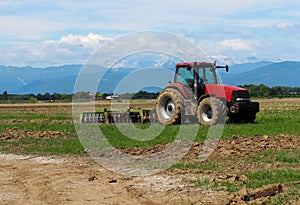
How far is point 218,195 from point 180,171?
2.89m

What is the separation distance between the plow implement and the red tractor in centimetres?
205

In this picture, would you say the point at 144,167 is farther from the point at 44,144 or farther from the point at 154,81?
the point at 154,81

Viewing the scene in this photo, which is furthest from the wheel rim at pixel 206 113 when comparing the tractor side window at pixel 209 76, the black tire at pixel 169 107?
the tractor side window at pixel 209 76

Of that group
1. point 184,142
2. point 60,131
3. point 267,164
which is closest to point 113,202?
point 267,164

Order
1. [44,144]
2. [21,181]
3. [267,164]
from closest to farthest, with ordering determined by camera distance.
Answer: [21,181]
[267,164]
[44,144]

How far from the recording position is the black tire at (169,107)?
24.6 meters

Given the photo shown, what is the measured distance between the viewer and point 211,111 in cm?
2380

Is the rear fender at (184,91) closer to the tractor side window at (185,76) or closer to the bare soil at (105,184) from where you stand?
the tractor side window at (185,76)

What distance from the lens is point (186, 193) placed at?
1056cm

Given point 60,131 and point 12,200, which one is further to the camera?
point 60,131

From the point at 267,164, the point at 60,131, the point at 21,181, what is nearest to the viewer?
the point at 21,181

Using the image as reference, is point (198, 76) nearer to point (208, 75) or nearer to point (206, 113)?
point (208, 75)

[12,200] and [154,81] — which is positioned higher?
[154,81]

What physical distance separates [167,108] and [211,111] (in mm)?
2820
